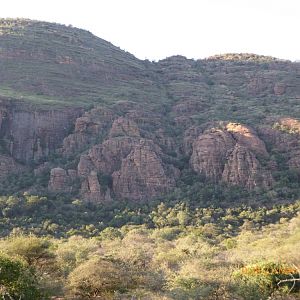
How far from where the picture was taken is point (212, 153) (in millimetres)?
57156

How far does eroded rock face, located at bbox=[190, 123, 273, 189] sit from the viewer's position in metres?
53.3

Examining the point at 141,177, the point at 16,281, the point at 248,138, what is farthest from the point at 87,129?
the point at 16,281

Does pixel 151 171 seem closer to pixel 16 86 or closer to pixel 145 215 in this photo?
pixel 145 215

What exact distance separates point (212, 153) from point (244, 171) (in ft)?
17.2

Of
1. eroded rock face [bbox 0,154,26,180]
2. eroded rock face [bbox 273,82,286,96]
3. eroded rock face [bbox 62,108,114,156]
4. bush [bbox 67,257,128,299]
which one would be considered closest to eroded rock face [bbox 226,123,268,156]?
eroded rock face [bbox 62,108,114,156]

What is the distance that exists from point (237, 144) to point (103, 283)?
37651 millimetres

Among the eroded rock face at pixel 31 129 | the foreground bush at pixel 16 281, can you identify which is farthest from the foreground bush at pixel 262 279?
the eroded rock face at pixel 31 129

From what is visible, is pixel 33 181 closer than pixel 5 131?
Yes

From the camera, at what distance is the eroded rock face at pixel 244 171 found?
52.7 m

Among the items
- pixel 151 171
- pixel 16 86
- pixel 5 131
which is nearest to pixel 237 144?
pixel 151 171

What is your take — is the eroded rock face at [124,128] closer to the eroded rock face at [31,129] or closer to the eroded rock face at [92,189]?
the eroded rock face at [31,129]

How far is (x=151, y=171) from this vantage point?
54.7 meters

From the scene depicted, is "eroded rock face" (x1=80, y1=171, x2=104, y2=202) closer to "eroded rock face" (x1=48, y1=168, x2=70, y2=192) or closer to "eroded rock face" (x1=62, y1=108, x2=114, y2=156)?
"eroded rock face" (x1=48, y1=168, x2=70, y2=192)

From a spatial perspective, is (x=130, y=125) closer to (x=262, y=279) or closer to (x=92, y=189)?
(x=92, y=189)
